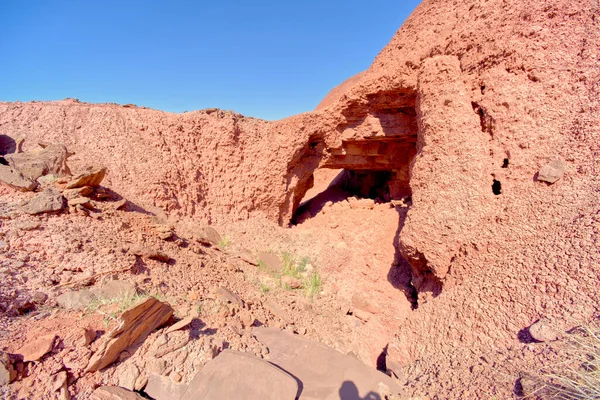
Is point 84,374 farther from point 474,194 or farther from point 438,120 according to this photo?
point 438,120

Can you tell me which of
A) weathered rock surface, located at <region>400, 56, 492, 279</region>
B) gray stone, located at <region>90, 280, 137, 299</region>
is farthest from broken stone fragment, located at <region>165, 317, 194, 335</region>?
weathered rock surface, located at <region>400, 56, 492, 279</region>

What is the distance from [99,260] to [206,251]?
169cm

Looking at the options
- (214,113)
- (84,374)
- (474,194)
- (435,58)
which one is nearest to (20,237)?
(84,374)

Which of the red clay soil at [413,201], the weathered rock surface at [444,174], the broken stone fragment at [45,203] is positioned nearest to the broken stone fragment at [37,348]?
the red clay soil at [413,201]

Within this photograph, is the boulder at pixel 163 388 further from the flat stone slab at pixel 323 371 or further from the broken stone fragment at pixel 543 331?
the broken stone fragment at pixel 543 331

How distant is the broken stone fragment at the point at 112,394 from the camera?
5.38ft

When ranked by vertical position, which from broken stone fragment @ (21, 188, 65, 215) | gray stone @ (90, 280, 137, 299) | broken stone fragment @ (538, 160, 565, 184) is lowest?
gray stone @ (90, 280, 137, 299)

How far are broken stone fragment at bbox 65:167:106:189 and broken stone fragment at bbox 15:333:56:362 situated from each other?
2338 mm

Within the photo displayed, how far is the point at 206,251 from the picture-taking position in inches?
170

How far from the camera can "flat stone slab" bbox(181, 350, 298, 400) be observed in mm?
1763

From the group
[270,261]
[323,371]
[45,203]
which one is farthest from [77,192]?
[323,371]

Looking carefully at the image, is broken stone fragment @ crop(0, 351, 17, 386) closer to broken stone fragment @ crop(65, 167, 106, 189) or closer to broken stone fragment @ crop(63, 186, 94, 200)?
broken stone fragment @ crop(63, 186, 94, 200)

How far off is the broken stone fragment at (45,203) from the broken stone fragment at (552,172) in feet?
16.6

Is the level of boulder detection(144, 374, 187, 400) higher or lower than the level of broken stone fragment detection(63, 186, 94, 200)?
lower
